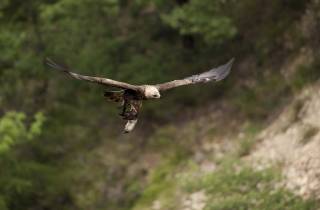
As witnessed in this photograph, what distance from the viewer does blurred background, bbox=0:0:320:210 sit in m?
13.5

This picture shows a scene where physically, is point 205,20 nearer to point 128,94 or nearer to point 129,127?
point 128,94

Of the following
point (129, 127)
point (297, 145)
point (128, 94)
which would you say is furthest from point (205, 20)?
point (129, 127)

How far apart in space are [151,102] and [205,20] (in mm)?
2973

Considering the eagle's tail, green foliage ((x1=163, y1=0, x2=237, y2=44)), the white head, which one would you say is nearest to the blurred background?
green foliage ((x1=163, y1=0, x2=237, y2=44))

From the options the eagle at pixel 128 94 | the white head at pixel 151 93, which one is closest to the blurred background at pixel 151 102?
the eagle at pixel 128 94

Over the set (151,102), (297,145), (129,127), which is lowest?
(129,127)

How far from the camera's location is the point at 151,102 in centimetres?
1611

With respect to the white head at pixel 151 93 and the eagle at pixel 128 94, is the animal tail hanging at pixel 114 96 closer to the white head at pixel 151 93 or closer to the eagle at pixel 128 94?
the eagle at pixel 128 94

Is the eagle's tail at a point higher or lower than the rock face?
lower

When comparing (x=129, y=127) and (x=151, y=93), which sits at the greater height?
(x=151, y=93)

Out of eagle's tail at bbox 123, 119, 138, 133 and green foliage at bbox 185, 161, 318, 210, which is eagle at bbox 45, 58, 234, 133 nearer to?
eagle's tail at bbox 123, 119, 138, 133

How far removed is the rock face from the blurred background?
0.16 feet

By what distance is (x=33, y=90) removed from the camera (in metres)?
16.1

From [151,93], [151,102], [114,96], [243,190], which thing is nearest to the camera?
[151,93]
